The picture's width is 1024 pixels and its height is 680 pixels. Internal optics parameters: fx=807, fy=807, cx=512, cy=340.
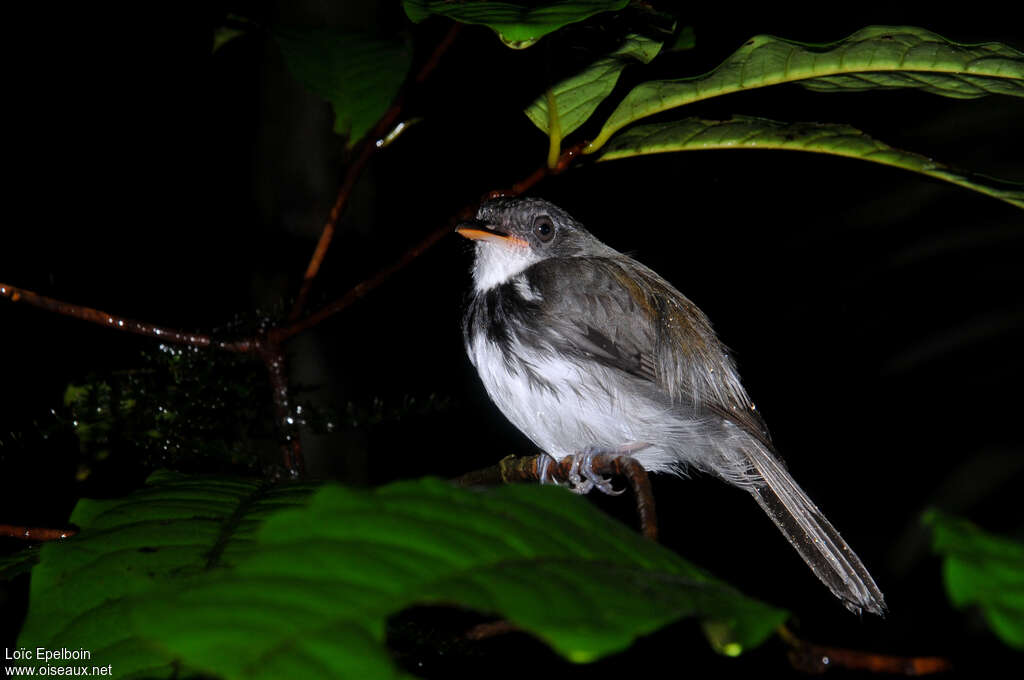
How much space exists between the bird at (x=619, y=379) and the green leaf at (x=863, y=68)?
111cm

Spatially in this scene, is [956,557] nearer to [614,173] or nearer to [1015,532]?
[1015,532]

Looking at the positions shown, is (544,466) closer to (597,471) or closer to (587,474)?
(587,474)

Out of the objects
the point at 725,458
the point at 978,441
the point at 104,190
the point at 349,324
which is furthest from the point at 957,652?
the point at 104,190

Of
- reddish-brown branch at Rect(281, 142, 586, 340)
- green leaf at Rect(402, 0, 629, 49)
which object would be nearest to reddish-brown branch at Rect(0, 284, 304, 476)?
reddish-brown branch at Rect(281, 142, 586, 340)

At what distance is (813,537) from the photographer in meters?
3.15

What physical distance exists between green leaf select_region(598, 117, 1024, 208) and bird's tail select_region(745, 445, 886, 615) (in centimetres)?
146

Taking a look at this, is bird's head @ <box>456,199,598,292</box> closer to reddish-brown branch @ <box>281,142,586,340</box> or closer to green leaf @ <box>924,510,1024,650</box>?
reddish-brown branch @ <box>281,142,586,340</box>

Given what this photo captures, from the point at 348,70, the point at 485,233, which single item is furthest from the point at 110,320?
the point at 485,233

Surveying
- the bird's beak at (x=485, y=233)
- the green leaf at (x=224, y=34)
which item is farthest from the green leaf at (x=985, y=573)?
the green leaf at (x=224, y=34)

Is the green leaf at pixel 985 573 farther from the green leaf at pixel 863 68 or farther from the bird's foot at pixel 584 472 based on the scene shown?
the bird's foot at pixel 584 472

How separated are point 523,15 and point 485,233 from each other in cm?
156

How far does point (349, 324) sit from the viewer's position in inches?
187

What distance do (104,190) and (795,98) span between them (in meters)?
4.53

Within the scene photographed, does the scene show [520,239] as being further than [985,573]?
Yes
